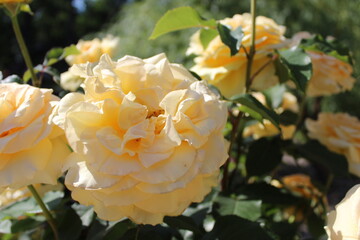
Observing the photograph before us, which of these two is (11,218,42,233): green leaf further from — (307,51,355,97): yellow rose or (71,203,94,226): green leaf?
(307,51,355,97): yellow rose

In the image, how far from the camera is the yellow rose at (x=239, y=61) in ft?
2.38

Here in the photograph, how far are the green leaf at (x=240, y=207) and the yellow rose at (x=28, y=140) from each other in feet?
0.99

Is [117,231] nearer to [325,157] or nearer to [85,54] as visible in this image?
[325,157]

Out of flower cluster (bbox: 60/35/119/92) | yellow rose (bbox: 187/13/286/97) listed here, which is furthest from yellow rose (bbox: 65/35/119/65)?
yellow rose (bbox: 187/13/286/97)

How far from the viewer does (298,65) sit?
65 centimetres

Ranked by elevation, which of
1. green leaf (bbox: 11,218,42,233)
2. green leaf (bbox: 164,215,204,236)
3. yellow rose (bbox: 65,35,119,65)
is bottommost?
green leaf (bbox: 11,218,42,233)

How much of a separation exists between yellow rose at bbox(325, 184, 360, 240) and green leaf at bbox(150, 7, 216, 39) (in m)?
0.38

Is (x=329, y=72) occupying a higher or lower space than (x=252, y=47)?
lower

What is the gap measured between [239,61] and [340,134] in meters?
0.30

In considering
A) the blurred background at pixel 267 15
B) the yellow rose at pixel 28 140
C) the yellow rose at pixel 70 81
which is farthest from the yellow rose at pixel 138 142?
the blurred background at pixel 267 15

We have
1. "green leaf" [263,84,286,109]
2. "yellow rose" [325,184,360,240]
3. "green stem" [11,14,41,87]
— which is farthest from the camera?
"green leaf" [263,84,286,109]

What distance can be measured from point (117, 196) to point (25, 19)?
7.09 m

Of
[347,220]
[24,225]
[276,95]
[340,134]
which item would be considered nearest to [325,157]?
[340,134]

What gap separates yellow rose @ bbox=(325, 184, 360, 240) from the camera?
391 mm
